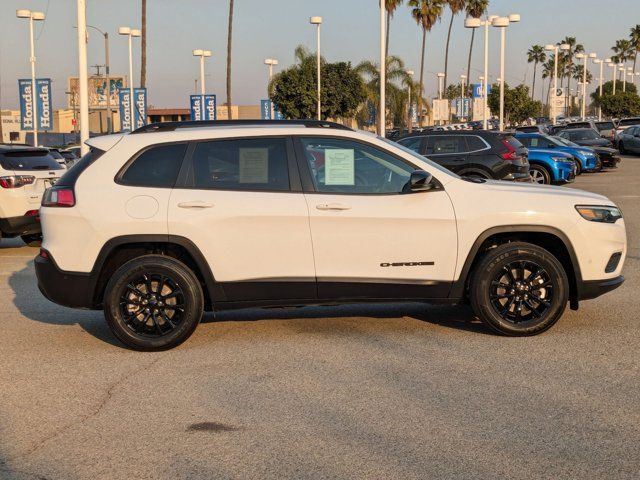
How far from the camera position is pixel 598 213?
7383mm

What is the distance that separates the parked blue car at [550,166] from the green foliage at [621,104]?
81567 millimetres

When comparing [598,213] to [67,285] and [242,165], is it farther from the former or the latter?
[67,285]

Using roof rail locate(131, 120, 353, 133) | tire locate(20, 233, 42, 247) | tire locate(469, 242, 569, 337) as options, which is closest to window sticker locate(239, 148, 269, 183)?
roof rail locate(131, 120, 353, 133)

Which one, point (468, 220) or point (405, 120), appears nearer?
point (468, 220)

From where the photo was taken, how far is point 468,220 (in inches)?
281

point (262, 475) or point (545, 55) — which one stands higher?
point (545, 55)

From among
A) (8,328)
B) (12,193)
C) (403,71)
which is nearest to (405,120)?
(403,71)

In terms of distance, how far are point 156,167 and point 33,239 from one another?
26.0 ft

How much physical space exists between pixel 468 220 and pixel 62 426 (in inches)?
138

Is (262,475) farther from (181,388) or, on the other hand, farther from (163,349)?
(163,349)

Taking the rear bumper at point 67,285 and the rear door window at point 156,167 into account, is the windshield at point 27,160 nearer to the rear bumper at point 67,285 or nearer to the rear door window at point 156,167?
the rear bumper at point 67,285

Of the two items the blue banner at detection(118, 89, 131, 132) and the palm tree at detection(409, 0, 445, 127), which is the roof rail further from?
the palm tree at detection(409, 0, 445, 127)

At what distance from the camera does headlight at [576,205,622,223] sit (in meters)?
7.32

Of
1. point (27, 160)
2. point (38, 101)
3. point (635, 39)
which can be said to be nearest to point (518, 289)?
point (27, 160)
